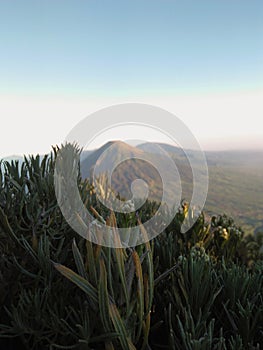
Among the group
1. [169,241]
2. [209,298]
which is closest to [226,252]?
[169,241]

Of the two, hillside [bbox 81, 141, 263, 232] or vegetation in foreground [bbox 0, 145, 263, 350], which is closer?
vegetation in foreground [bbox 0, 145, 263, 350]

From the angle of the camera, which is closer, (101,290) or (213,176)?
(101,290)

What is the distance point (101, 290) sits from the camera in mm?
1188

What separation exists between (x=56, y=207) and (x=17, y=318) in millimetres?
658

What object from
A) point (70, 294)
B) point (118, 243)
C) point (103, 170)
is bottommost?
point (70, 294)

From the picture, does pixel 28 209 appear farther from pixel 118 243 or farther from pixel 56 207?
pixel 118 243

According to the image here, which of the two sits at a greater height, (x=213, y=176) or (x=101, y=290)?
(x=101, y=290)

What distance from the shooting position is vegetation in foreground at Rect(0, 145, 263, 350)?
4.14ft

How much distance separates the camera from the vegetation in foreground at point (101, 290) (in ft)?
4.14

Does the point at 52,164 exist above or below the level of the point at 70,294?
above

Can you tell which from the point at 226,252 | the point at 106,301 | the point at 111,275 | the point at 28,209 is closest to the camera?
the point at 106,301

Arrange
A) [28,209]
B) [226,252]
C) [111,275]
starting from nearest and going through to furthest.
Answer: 1. [111,275]
2. [28,209]
3. [226,252]

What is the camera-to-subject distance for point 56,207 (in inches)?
75.0

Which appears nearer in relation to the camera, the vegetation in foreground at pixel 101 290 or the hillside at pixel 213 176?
the vegetation in foreground at pixel 101 290
